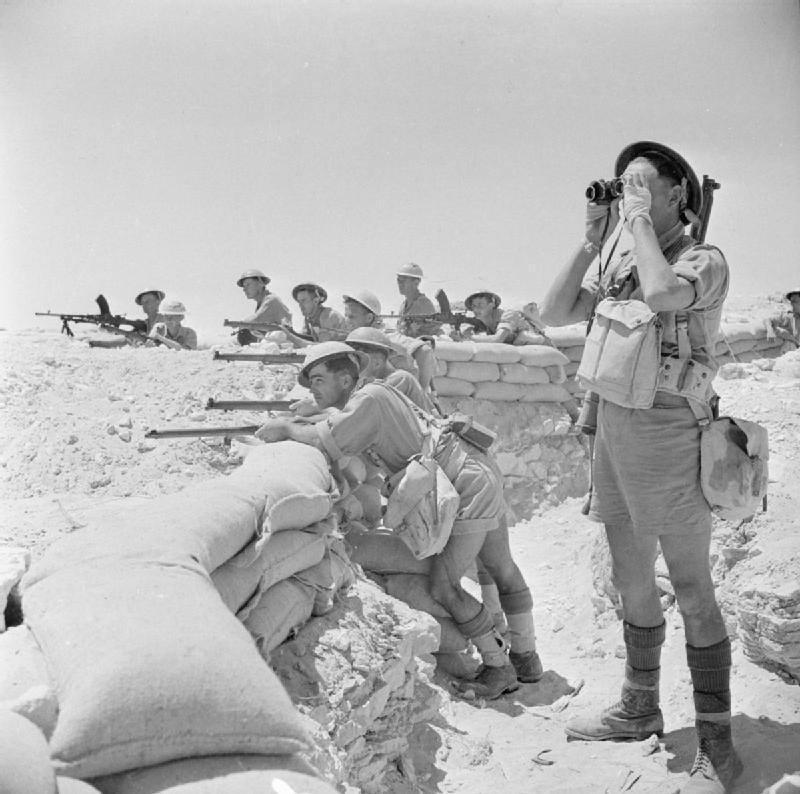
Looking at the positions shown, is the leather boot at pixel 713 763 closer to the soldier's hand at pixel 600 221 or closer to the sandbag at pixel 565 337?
the soldier's hand at pixel 600 221

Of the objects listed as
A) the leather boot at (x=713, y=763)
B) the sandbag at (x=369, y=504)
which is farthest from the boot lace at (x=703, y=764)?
the sandbag at (x=369, y=504)

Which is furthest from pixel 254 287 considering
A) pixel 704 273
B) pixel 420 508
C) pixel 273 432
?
pixel 704 273

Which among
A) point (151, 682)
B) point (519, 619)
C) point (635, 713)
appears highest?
point (151, 682)

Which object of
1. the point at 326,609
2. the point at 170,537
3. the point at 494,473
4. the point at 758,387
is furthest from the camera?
the point at 758,387

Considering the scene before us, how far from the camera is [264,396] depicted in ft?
20.6

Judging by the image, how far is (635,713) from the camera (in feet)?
9.83

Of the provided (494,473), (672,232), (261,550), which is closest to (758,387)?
(494,473)

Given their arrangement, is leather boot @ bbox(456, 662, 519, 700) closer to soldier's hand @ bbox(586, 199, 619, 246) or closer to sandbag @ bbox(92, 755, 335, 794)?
soldier's hand @ bbox(586, 199, 619, 246)

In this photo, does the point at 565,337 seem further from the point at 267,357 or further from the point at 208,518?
the point at 208,518

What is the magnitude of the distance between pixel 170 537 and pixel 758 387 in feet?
14.5

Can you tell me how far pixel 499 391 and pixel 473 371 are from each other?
1.07ft

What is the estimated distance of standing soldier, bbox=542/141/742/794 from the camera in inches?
103

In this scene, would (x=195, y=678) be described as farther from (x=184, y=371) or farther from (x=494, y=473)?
(x=184, y=371)

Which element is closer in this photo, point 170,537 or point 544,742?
point 170,537
